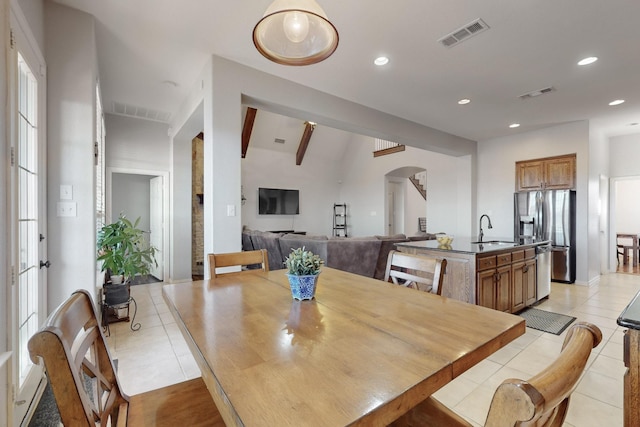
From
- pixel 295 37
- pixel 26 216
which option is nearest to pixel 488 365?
pixel 295 37

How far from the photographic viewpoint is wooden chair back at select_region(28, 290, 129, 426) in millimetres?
646

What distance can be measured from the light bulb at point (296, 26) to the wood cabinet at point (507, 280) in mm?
2595

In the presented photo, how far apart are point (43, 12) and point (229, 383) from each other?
3.32 m

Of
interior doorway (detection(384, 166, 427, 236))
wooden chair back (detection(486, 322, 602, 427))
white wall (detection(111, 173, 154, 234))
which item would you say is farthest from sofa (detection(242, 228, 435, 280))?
interior doorway (detection(384, 166, 427, 236))

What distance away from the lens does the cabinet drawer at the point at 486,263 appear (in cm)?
299

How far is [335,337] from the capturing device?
3.28 ft

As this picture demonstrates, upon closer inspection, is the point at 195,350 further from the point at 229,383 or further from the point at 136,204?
the point at 136,204

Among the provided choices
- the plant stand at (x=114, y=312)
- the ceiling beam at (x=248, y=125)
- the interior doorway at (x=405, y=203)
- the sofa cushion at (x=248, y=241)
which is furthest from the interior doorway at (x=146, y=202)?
the interior doorway at (x=405, y=203)

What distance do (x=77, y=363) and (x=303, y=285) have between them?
833 mm

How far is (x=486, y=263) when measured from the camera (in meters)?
3.05

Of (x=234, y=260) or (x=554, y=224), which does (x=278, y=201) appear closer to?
(x=554, y=224)

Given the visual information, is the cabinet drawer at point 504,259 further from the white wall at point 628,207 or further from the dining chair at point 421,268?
the white wall at point 628,207

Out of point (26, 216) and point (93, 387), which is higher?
point (26, 216)

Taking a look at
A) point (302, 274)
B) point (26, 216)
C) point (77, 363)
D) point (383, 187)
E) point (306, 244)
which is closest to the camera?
point (77, 363)
